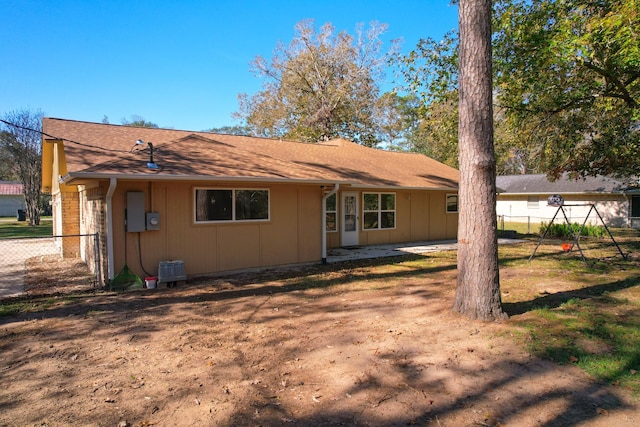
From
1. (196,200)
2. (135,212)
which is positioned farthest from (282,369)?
(196,200)

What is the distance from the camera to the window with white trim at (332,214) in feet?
44.7

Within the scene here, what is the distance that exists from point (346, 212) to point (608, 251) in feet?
27.9

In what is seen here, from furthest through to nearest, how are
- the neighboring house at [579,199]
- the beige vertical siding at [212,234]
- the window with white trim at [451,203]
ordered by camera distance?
the neighboring house at [579,199], the window with white trim at [451,203], the beige vertical siding at [212,234]

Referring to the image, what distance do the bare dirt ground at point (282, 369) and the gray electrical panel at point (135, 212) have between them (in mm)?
1612

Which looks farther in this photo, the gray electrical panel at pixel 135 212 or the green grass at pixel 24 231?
the green grass at pixel 24 231

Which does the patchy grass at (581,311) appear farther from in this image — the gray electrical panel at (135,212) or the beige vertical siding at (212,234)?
the gray electrical panel at (135,212)

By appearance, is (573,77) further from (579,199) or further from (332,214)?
(579,199)

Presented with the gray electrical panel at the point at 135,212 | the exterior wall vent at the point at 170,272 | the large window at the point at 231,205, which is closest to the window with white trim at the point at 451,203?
the large window at the point at 231,205

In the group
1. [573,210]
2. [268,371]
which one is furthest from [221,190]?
[573,210]

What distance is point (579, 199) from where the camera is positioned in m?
26.6

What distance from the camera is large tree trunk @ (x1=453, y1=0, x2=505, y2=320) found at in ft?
17.9

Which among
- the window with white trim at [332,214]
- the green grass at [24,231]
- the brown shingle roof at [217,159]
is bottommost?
the green grass at [24,231]

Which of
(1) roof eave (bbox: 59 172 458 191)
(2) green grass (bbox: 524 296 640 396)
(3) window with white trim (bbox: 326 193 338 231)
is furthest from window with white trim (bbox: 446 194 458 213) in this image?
(2) green grass (bbox: 524 296 640 396)

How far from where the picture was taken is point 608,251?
12.9 m
